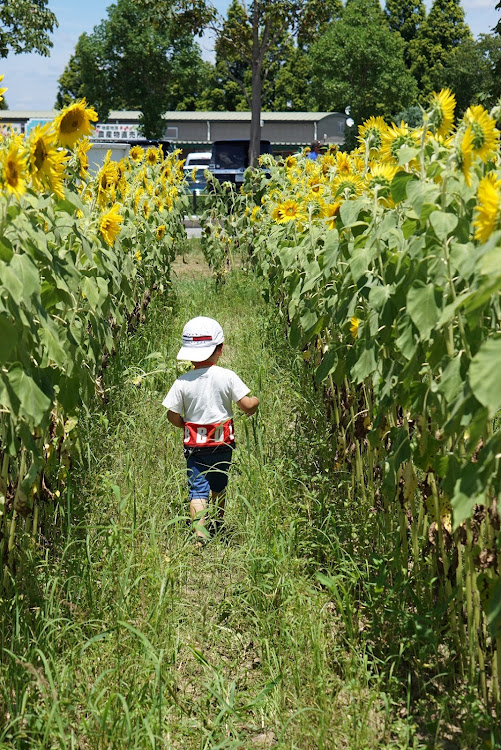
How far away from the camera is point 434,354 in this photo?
2414mm

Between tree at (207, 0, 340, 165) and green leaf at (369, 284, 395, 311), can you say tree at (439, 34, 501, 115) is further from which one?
green leaf at (369, 284, 395, 311)

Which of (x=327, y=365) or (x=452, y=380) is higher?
(x=452, y=380)

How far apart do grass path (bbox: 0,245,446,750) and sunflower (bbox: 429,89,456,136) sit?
56.8 inches

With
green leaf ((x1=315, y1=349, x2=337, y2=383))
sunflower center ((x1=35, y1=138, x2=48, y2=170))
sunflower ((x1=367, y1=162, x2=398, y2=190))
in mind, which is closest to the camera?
sunflower center ((x1=35, y1=138, x2=48, y2=170))

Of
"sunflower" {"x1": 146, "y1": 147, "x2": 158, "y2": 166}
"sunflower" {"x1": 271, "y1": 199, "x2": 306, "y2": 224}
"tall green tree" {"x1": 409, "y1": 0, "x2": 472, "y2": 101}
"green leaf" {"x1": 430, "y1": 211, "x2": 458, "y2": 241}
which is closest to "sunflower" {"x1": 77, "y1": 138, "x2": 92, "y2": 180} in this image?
"sunflower" {"x1": 271, "y1": 199, "x2": 306, "y2": 224}

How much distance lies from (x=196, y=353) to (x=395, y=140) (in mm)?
1278

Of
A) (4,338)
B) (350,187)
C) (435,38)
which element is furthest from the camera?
(435,38)

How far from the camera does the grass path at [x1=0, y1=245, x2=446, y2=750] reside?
8.27 ft

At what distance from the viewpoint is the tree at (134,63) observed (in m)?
47.1

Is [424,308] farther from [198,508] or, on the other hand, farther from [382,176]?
[198,508]

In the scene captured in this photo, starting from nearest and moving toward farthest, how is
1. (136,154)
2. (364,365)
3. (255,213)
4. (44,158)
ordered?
(44,158), (364,365), (136,154), (255,213)

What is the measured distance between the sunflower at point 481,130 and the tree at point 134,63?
4617 cm

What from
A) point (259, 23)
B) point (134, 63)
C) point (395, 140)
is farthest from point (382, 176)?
point (134, 63)

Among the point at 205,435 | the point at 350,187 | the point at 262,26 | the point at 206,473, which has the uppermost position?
the point at 262,26
